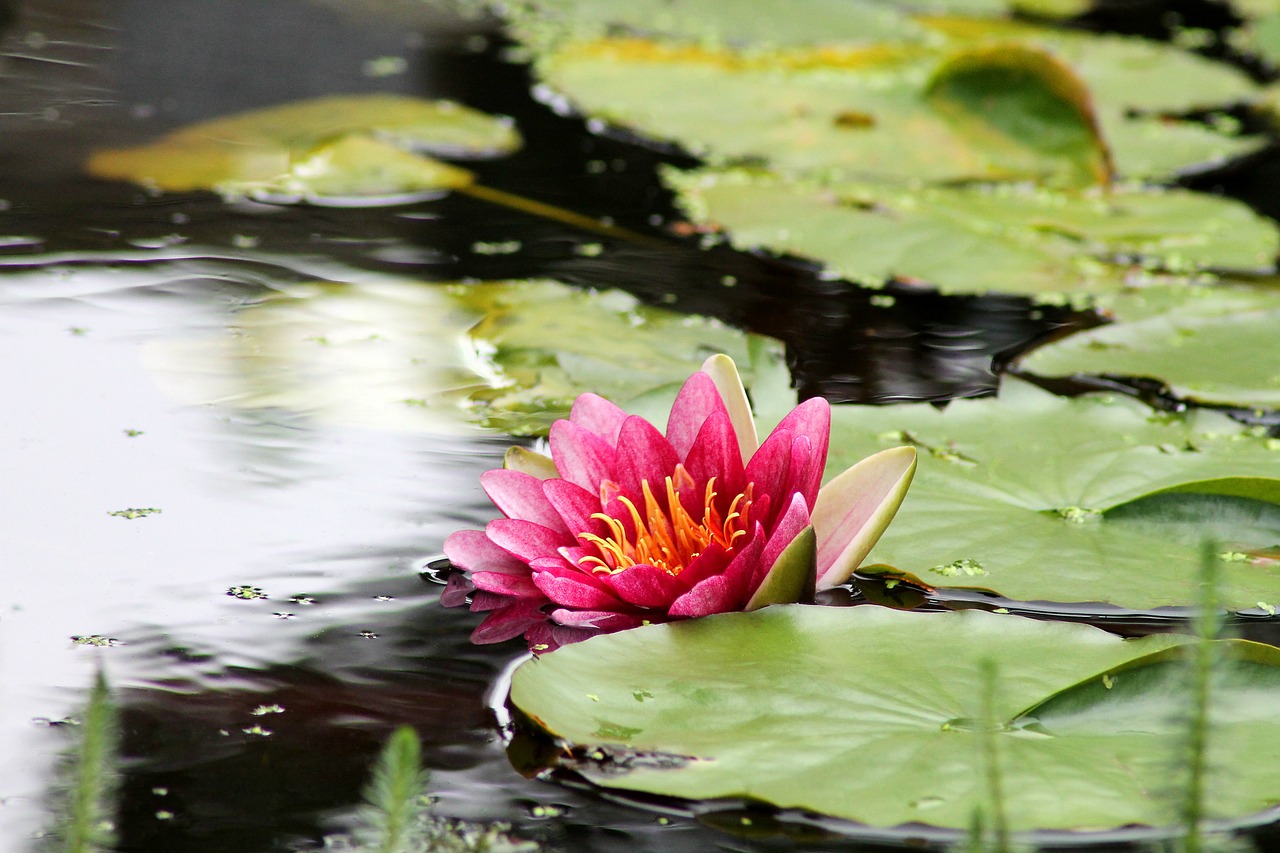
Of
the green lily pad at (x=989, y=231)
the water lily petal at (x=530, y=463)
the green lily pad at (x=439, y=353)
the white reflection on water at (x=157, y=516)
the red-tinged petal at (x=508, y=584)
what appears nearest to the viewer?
the white reflection on water at (x=157, y=516)

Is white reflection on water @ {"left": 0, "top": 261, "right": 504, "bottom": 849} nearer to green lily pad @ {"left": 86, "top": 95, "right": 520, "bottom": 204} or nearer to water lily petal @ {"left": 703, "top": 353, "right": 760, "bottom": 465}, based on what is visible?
water lily petal @ {"left": 703, "top": 353, "right": 760, "bottom": 465}

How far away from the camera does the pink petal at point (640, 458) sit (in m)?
1.29

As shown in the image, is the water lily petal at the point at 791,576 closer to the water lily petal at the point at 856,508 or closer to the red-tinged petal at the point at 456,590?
the water lily petal at the point at 856,508

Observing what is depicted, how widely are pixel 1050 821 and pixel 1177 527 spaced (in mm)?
629

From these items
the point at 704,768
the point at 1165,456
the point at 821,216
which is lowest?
the point at 704,768

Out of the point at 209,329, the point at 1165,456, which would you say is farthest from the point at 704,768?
the point at 209,329

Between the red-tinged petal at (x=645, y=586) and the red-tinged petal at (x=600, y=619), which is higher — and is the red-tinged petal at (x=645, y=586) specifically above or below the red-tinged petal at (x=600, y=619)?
above

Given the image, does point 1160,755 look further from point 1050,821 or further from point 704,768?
point 704,768

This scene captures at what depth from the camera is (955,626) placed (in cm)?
122

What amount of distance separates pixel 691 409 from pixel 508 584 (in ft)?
0.91

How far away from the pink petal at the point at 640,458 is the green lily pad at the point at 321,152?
4.93ft

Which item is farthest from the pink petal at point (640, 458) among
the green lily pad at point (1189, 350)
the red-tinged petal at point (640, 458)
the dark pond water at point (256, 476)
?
the green lily pad at point (1189, 350)

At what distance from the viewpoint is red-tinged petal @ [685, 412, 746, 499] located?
1.29 m

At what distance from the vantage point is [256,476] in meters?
1.54
